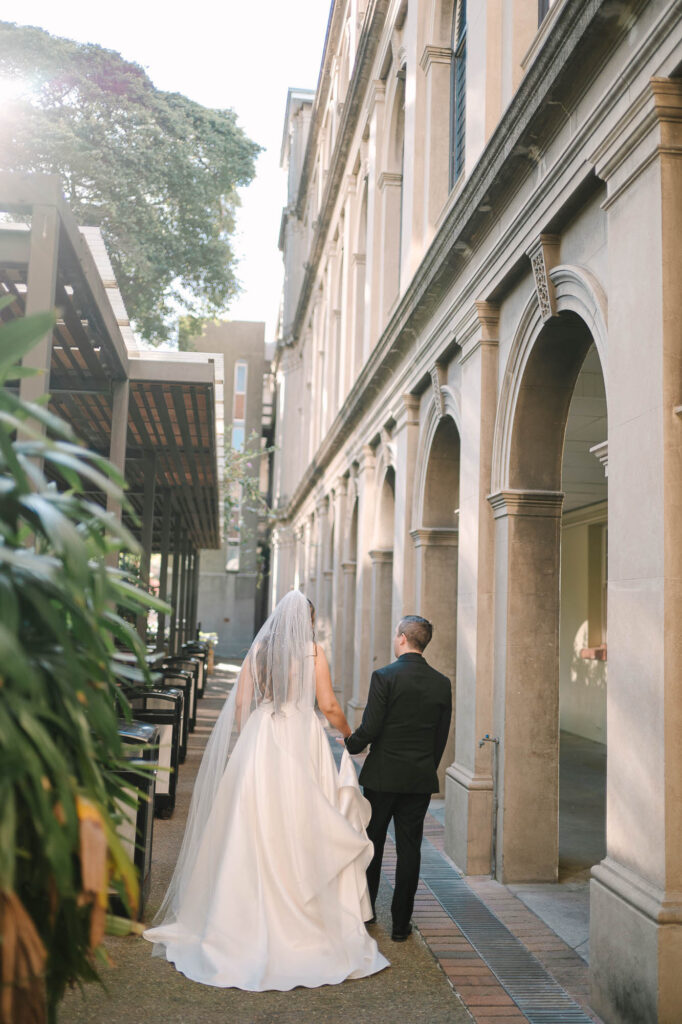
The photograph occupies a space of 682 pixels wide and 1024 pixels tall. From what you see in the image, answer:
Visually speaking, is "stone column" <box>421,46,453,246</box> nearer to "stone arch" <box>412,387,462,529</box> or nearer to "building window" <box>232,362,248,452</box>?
"stone arch" <box>412,387,462,529</box>

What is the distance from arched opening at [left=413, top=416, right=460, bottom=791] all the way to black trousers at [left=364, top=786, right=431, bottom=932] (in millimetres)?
4499

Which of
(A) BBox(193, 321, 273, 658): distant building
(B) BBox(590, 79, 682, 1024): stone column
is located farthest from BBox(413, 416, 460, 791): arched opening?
(A) BBox(193, 321, 273, 658): distant building

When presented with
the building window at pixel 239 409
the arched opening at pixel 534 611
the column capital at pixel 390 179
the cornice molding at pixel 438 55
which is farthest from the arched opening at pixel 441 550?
the building window at pixel 239 409

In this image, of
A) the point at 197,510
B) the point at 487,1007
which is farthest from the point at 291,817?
the point at 197,510

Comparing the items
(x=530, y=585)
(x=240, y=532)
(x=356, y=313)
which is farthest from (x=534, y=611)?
(x=240, y=532)

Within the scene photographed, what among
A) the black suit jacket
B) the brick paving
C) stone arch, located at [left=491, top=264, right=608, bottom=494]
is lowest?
the brick paving

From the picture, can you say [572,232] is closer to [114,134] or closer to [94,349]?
[94,349]

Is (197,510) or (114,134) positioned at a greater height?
(114,134)

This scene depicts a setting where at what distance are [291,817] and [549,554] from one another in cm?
315

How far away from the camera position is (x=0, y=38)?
2347 centimetres

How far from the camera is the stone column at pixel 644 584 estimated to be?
14.1 feet

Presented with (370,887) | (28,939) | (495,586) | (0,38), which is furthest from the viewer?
(0,38)

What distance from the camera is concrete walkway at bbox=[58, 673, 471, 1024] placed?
14.1 ft

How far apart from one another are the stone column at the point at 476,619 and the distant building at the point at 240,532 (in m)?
31.1
